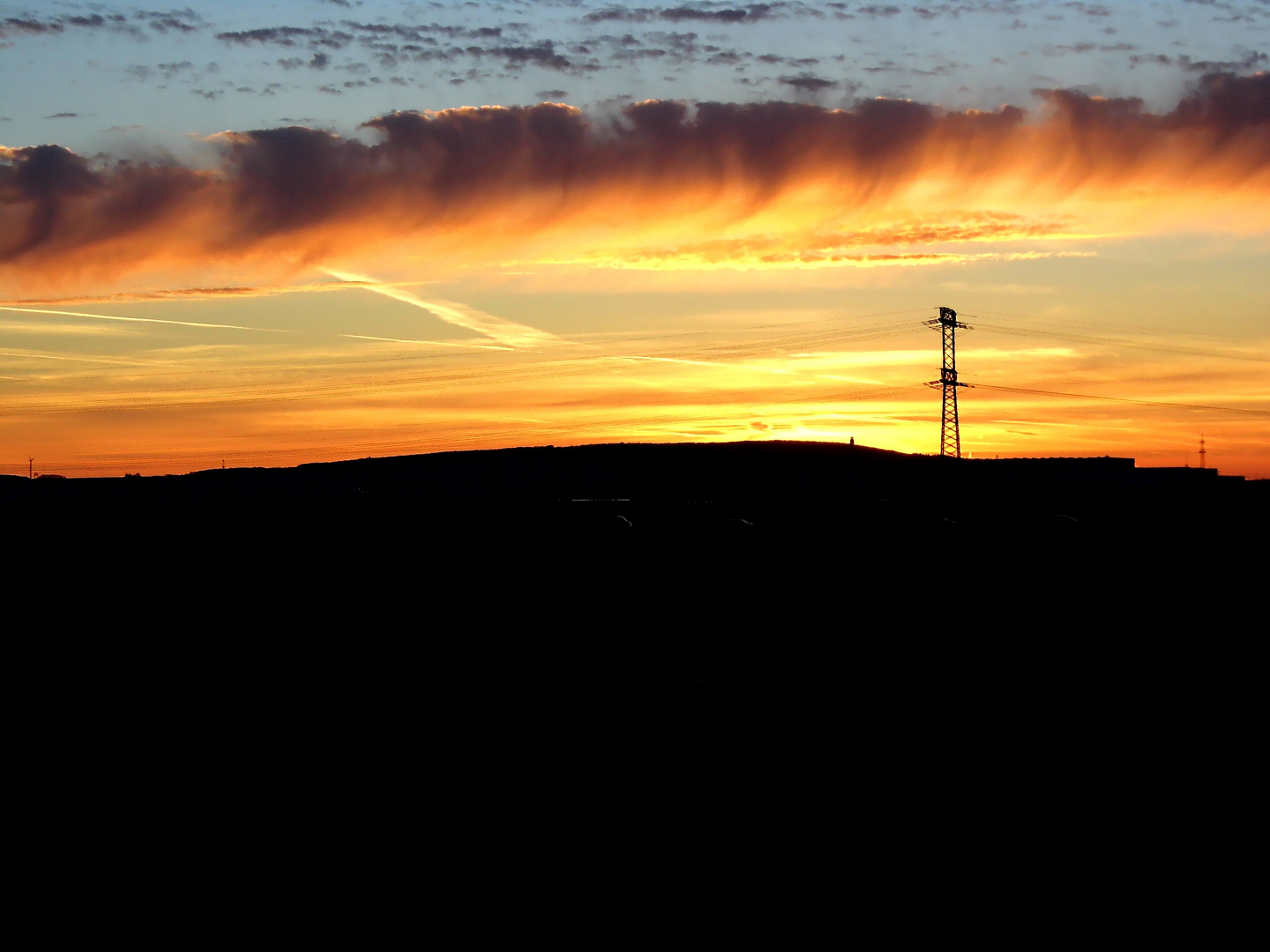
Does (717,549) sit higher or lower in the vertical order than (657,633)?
higher

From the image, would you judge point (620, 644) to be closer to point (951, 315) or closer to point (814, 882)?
point (814, 882)

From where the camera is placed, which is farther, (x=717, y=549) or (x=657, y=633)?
(x=717, y=549)

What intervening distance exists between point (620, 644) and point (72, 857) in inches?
448

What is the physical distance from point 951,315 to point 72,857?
7591cm

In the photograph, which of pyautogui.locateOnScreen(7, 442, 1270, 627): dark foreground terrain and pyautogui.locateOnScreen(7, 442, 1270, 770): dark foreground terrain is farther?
pyautogui.locateOnScreen(7, 442, 1270, 627): dark foreground terrain

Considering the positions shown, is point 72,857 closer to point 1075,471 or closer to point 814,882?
point 814,882

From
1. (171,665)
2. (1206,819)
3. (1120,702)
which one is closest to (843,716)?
(1120,702)

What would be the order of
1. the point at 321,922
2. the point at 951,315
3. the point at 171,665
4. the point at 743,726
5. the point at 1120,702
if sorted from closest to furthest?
the point at 321,922, the point at 743,726, the point at 1120,702, the point at 171,665, the point at 951,315

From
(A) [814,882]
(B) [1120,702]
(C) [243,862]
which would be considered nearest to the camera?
(A) [814,882]

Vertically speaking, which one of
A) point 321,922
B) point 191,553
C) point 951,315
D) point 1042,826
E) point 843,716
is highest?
point 951,315

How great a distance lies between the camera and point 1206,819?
10.4 metres

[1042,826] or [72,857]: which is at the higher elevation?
[1042,826]

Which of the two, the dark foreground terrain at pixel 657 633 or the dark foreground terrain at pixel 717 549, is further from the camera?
the dark foreground terrain at pixel 717 549

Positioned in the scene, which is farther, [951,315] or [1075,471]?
[1075,471]
